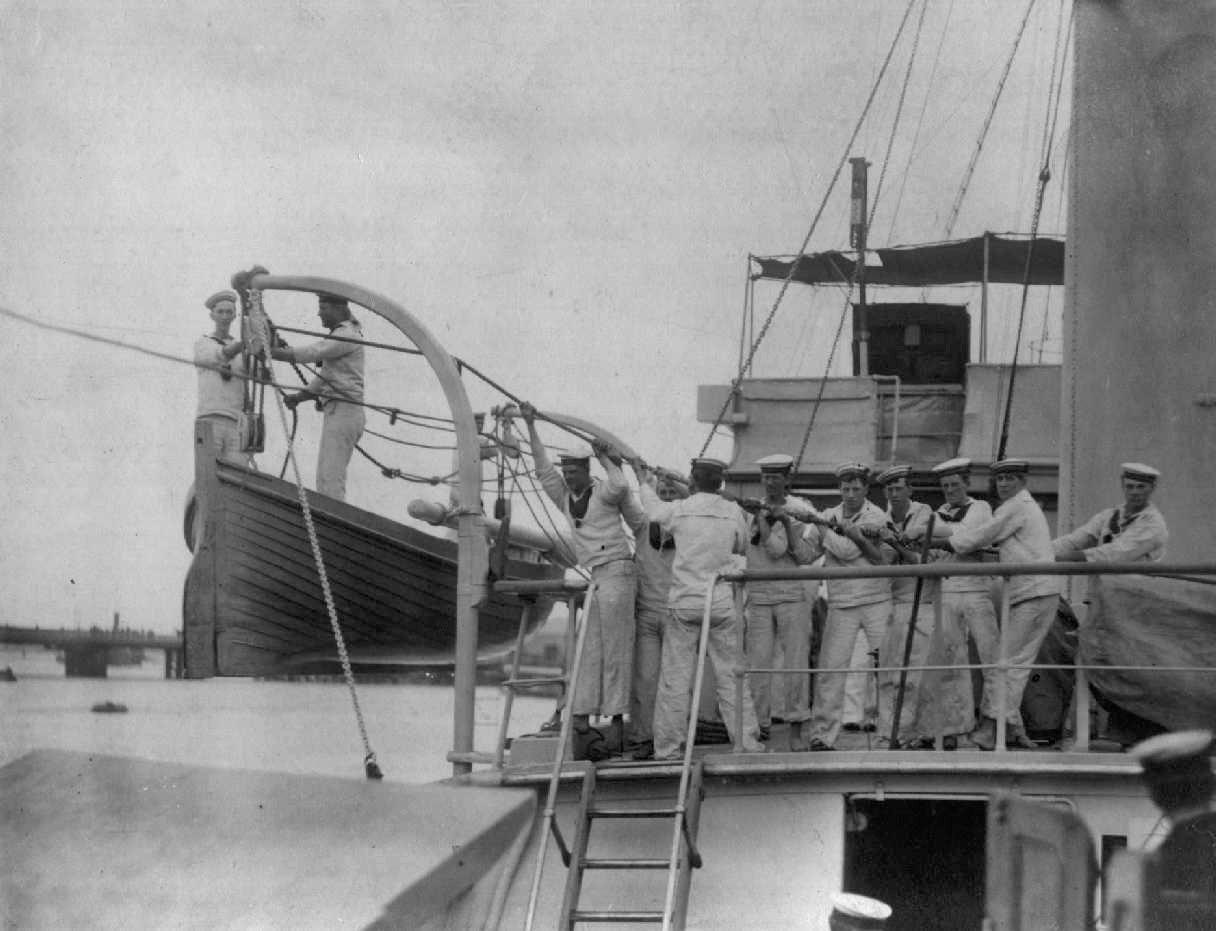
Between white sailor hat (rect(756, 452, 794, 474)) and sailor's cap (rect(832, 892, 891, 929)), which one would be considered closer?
sailor's cap (rect(832, 892, 891, 929))

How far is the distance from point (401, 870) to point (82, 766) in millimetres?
2910

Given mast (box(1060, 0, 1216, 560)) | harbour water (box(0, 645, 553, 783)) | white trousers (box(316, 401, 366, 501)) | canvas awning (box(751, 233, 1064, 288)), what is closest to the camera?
mast (box(1060, 0, 1216, 560))

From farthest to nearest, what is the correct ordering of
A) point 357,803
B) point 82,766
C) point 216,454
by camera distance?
point 216,454
point 82,766
point 357,803

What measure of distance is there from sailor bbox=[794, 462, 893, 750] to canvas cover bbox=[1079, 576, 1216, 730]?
1182 mm

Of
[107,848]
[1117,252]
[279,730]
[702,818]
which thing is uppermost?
[1117,252]

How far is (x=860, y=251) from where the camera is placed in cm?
1439

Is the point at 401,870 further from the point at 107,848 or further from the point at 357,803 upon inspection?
the point at 107,848

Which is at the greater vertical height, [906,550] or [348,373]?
[348,373]

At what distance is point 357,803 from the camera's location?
8.52m

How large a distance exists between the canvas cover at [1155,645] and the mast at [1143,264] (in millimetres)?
1778

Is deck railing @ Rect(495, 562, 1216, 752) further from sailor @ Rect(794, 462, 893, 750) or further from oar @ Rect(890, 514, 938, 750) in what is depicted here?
sailor @ Rect(794, 462, 893, 750)

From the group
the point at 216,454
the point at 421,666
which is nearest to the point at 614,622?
the point at 216,454

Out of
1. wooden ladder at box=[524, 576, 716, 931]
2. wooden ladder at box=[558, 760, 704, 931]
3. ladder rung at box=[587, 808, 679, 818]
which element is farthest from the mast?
ladder rung at box=[587, 808, 679, 818]

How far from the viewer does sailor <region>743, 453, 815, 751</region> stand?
29.0 ft
